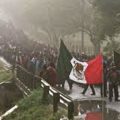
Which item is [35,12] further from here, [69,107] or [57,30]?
[69,107]

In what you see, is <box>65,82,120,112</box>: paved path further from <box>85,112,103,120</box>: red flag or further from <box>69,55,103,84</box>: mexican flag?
<box>69,55,103,84</box>: mexican flag

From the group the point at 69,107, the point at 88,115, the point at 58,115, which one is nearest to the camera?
the point at 69,107

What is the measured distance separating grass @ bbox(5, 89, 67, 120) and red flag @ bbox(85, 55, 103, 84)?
1320 millimetres

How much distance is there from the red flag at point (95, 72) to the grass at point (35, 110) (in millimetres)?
1320

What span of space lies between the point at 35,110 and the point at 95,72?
14.4ft

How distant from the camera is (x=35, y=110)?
1988 cm

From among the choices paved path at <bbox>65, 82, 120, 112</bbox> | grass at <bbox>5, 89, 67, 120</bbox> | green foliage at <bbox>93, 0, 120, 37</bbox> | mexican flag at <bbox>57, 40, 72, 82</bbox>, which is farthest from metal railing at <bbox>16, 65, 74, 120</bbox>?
green foliage at <bbox>93, 0, 120, 37</bbox>

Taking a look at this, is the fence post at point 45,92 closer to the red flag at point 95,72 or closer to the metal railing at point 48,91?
the metal railing at point 48,91

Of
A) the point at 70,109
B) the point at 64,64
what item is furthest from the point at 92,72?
the point at 64,64

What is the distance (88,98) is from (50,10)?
51.1 metres

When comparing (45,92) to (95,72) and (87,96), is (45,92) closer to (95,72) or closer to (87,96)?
(95,72)

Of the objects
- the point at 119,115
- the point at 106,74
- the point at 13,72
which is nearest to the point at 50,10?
the point at 13,72

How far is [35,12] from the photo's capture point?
80.9 m

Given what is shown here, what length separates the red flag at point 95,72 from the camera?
52.9 ft
